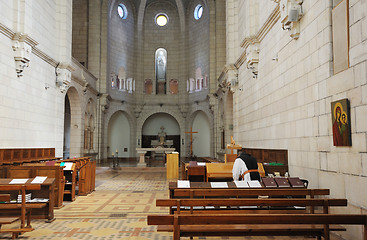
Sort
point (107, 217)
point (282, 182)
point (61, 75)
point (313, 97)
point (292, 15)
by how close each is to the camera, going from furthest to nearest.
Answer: point (61, 75), point (292, 15), point (107, 217), point (313, 97), point (282, 182)

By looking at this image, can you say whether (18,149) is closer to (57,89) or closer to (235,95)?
(57,89)

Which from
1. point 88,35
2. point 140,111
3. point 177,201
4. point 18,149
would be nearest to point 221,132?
point 140,111

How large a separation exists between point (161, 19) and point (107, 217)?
23.3 metres

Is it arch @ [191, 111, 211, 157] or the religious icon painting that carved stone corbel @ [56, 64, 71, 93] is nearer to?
the religious icon painting

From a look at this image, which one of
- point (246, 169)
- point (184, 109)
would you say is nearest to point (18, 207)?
point (246, 169)

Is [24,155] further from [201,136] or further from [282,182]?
[201,136]

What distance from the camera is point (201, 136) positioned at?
26609mm

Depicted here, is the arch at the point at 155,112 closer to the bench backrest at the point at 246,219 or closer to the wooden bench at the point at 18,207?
the wooden bench at the point at 18,207

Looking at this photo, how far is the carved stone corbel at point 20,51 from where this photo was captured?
33.5ft

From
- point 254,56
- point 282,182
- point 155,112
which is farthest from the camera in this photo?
point 155,112

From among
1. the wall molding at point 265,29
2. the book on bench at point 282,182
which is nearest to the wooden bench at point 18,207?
the book on bench at point 282,182

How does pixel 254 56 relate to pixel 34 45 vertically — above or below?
below

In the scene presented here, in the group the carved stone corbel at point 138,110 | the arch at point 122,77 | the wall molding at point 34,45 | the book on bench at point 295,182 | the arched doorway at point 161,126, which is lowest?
the book on bench at point 295,182

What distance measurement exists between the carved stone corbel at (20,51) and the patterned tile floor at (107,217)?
4547mm
